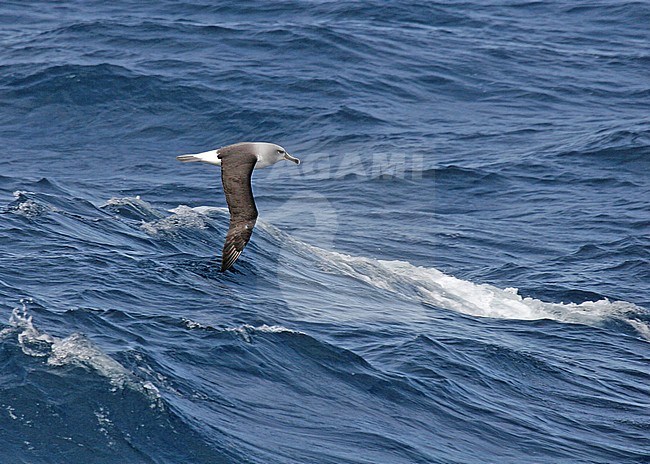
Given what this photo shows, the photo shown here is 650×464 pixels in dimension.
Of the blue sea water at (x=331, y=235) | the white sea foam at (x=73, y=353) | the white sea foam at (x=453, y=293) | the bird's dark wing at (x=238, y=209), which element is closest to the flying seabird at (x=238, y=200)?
the bird's dark wing at (x=238, y=209)

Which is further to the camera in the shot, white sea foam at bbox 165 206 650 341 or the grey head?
white sea foam at bbox 165 206 650 341

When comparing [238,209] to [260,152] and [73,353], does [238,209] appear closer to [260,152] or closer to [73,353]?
[260,152]

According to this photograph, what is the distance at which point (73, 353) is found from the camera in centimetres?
1437

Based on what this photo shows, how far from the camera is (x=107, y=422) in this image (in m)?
13.1

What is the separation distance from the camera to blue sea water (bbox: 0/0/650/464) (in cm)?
1435

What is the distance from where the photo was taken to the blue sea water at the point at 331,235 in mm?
14352

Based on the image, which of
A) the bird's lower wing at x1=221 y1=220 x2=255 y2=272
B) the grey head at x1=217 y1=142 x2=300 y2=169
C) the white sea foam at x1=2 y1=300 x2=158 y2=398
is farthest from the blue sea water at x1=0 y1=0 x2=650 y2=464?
the grey head at x1=217 y1=142 x2=300 y2=169

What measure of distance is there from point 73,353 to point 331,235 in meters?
10.9

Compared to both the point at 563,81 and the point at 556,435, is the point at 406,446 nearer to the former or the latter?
the point at 556,435

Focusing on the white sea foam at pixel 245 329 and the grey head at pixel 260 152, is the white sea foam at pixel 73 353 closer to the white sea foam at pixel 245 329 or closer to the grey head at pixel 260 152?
the white sea foam at pixel 245 329

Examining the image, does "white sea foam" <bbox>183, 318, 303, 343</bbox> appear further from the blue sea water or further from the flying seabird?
the flying seabird

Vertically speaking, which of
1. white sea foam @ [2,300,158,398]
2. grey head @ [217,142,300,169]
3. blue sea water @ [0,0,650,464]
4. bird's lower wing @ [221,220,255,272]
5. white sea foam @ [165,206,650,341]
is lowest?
white sea foam @ [165,206,650,341]

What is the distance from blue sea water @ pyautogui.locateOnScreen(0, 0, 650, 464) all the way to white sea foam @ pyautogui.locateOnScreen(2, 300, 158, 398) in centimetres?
4

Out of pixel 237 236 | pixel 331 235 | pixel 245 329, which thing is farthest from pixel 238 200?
pixel 331 235
